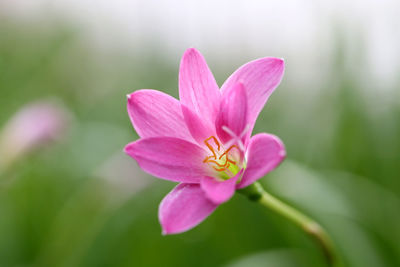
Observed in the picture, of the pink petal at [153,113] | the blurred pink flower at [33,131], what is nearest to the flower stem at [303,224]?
the pink petal at [153,113]

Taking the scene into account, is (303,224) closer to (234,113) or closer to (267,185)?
(234,113)

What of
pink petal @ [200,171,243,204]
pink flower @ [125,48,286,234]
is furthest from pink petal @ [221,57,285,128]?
pink petal @ [200,171,243,204]

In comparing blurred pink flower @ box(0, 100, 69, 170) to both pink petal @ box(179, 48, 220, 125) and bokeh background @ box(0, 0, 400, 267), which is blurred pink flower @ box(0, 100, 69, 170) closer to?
bokeh background @ box(0, 0, 400, 267)

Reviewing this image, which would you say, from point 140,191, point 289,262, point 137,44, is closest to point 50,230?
point 140,191

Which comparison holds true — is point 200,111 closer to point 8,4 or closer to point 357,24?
point 357,24

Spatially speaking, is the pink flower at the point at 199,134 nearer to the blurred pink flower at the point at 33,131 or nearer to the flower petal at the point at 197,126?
the flower petal at the point at 197,126

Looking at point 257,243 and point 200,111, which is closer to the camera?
point 200,111
